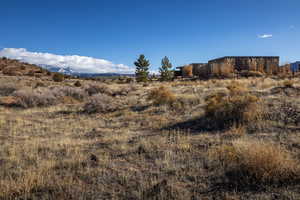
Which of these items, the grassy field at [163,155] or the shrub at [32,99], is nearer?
the grassy field at [163,155]

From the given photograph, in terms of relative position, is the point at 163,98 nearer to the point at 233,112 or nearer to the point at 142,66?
the point at 233,112

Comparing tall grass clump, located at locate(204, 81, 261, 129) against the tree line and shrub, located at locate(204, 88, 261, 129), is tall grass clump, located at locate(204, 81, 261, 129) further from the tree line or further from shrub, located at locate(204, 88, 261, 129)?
the tree line

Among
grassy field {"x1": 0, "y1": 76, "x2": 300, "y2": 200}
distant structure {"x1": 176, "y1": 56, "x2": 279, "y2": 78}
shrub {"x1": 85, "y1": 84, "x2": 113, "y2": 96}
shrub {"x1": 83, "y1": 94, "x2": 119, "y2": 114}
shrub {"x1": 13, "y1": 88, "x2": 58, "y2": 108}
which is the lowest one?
grassy field {"x1": 0, "y1": 76, "x2": 300, "y2": 200}

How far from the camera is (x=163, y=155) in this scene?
453 cm

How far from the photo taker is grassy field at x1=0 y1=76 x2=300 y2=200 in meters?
3.07

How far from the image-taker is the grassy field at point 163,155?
3068 mm

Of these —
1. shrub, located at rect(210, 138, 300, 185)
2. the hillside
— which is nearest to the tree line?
the hillside

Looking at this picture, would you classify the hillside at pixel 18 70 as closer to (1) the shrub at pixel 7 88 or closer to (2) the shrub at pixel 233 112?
(1) the shrub at pixel 7 88

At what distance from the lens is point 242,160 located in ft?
11.8

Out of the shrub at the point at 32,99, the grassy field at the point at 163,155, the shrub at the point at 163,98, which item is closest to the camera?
the grassy field at the point at 163,155

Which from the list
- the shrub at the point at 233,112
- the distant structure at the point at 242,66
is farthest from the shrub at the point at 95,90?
the distant structure at the point at 242,66

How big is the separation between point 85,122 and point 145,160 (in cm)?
518

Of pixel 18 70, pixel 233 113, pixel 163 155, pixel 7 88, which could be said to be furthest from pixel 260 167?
pixel 18 70

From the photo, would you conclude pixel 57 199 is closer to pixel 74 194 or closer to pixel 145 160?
pixel 74 194
